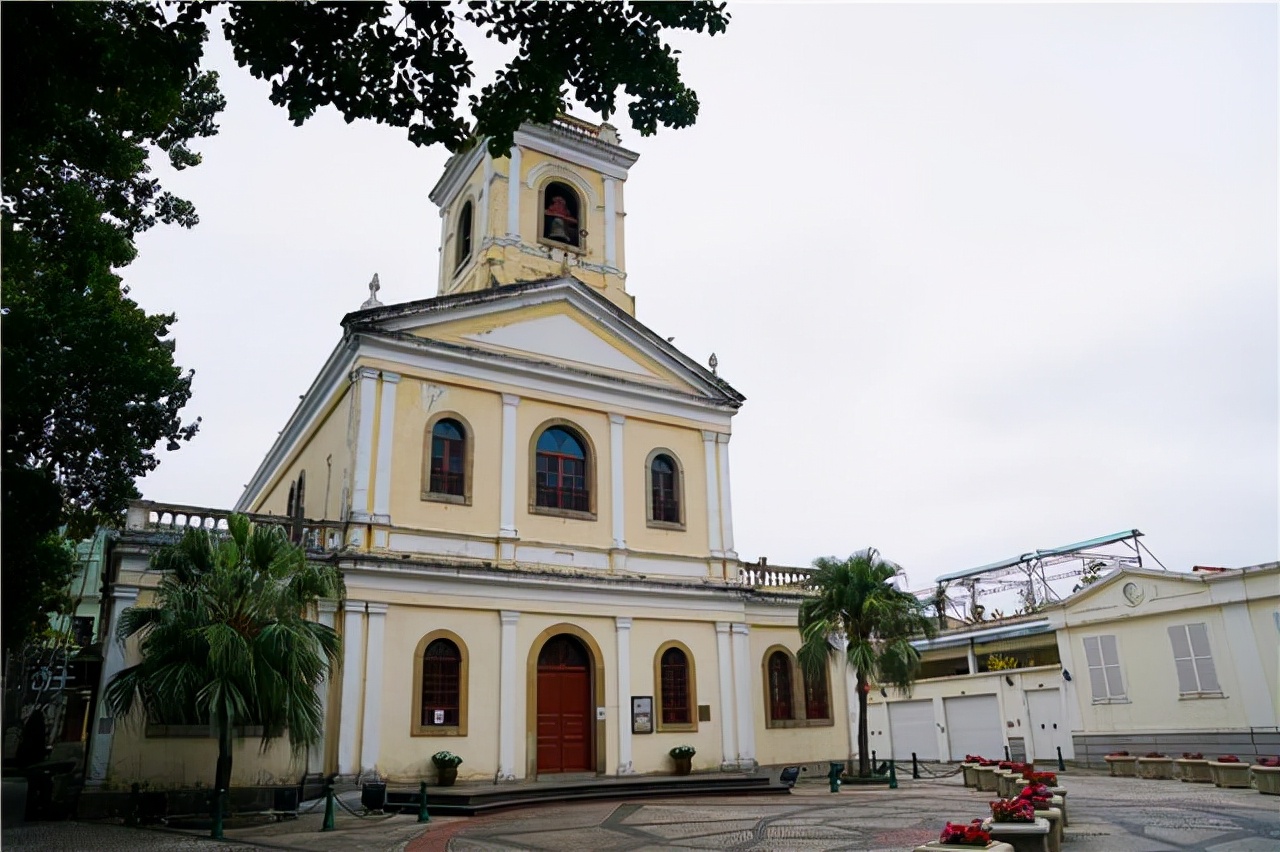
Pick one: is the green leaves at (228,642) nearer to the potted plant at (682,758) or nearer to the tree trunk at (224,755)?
the tree trunk at (224,755)

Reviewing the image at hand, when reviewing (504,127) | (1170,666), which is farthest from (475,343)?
(1170,666)

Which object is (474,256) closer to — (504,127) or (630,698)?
(630,698)

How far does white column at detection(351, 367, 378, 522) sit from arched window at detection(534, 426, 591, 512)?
3.79 metres

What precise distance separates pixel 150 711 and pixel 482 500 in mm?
7816

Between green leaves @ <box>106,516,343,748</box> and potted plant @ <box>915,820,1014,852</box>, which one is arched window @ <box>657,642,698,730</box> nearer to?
green leaves @ <box>106,516,343,748</box>

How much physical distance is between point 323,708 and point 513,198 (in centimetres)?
1302

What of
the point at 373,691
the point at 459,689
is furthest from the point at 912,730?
the point at 373,691

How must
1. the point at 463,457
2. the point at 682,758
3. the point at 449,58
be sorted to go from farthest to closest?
the point at 682,758 → the point at 463,457 → the point at 449,58

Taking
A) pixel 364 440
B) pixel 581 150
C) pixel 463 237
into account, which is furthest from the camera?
pixel 463 237

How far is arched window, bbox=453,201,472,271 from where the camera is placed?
26.2 meters

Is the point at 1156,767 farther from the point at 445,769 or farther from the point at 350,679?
the point at 350,679

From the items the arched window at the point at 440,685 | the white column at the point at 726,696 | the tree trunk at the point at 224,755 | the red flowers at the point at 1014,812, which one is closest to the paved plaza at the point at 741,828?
the tree trunk at the point at 224,755

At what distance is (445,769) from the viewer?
18.2m

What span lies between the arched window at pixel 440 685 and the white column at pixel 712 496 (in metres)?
6.89
